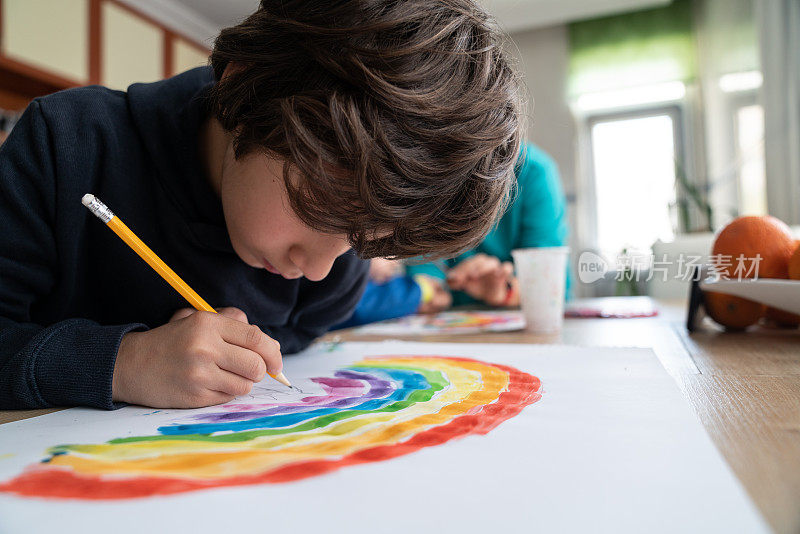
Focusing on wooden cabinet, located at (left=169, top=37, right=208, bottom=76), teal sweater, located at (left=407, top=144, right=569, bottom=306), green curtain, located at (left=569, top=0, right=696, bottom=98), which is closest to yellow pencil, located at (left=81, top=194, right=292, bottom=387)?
teal sweater, located at (left=407, top=144, right=569, bottom=306)

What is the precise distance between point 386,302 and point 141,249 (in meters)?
0.65

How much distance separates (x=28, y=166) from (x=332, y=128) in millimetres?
328

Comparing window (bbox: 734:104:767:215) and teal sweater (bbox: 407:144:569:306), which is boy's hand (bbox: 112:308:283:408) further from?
window (bbox: 734:104:767:215)

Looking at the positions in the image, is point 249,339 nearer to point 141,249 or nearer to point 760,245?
point 141,249

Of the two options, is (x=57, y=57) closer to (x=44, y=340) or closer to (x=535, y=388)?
(x=44, y=340)

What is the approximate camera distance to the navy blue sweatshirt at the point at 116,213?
1.73 feet

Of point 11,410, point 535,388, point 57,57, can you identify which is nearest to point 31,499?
point 11,410

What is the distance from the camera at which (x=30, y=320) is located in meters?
0.57

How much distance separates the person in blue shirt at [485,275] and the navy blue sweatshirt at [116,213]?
374mm

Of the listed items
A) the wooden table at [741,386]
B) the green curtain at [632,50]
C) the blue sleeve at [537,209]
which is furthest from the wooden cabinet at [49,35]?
the green curtain at [632,50]

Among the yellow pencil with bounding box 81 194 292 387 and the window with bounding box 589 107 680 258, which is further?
the window with bounding box 589 107 680 258

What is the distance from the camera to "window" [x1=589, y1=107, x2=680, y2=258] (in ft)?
10.7

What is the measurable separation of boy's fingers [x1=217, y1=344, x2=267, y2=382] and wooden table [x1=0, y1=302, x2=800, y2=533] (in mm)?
142

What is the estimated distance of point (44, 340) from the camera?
0.44 meters
